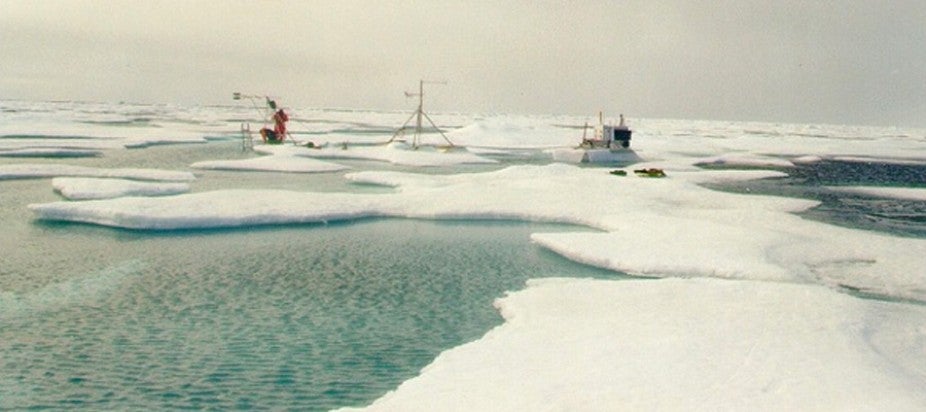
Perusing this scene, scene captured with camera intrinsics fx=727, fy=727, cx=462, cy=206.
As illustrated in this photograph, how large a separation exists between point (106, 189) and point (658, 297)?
2138 cm

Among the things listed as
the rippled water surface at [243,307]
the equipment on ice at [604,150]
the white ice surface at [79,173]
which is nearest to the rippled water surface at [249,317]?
the rippled water surface at [243,307]

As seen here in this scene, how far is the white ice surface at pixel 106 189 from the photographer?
1025 inches

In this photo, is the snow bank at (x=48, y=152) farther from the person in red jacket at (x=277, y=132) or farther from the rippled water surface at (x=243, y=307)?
the rippled water surface at (x=243, y=307)

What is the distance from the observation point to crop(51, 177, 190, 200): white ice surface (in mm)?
26047

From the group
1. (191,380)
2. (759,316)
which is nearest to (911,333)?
(759,316)

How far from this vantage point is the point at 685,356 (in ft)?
32.3

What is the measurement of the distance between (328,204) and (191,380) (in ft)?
49.5

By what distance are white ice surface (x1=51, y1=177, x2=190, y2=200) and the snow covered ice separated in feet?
0.44

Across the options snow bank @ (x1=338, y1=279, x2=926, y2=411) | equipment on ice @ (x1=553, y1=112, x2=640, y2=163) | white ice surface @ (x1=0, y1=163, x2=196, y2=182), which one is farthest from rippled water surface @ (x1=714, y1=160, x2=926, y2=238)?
white ice surface @ (x1=0, y1=163, x2=196, y2=182)

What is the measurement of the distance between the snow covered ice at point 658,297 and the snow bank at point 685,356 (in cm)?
4

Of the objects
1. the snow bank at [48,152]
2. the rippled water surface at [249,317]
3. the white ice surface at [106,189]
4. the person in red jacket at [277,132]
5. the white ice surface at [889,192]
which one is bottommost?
the rippled water surface at [249,317]

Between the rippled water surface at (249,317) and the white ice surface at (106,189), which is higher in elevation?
the white ice surface at (106,189)

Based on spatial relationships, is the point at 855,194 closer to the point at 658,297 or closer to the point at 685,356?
the point at 658,297

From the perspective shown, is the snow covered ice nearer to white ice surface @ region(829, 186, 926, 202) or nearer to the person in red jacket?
white ice surface @ region(829, 186, 926, 202)
